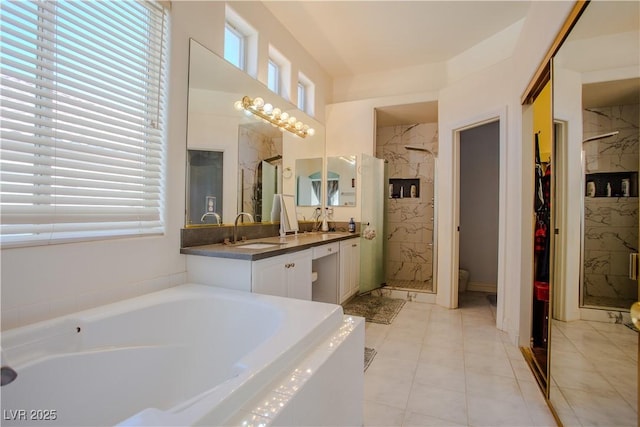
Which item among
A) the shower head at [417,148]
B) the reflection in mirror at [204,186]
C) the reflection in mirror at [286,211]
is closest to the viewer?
the reflection in mirror at [204,186]

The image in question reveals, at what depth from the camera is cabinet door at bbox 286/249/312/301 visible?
2.38 m

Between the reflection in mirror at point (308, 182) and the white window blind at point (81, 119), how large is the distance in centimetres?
199

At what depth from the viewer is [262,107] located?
3.01 m

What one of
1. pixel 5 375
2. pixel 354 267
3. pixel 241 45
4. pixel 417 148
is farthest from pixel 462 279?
pixel 5 375

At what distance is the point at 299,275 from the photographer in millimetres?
2506

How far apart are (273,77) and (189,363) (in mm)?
2996

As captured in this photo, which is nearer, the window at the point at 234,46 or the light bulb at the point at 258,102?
the window at the point at 234,46

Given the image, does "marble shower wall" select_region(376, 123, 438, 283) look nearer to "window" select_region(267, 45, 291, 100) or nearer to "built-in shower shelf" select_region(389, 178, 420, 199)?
"built-in shower shelf" select_region(389, 178, 420, 199)

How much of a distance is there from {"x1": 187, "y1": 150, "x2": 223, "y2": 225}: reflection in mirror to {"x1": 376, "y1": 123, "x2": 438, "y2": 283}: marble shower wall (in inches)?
104

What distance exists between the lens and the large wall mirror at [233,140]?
227 cm

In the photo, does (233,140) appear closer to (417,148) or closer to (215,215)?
(215,215)

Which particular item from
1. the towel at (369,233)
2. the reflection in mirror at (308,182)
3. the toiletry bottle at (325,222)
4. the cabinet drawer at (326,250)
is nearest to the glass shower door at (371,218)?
the towel at (369,233)

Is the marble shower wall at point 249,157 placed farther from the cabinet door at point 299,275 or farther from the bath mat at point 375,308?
the bath mat at point 375,308

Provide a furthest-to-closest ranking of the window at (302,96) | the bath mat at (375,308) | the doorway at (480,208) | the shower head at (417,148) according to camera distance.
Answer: the shower head at (417,148)
the doorway at (480,208)
the window at (302,96)
the bath mat at (375,308)
